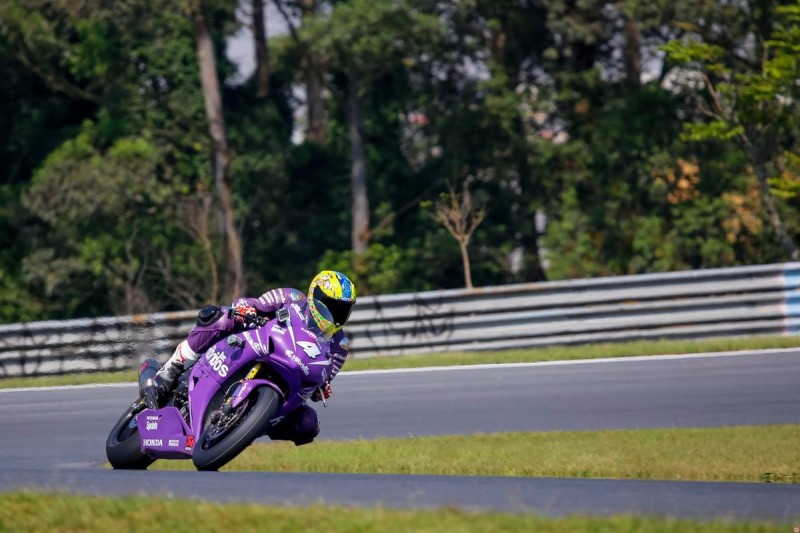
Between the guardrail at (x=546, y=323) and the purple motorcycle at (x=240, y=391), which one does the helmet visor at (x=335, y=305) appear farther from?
the guardrail at (x=546, y=323)

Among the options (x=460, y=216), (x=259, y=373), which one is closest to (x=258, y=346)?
(x=259, y=373)

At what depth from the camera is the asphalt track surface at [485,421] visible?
6.64m

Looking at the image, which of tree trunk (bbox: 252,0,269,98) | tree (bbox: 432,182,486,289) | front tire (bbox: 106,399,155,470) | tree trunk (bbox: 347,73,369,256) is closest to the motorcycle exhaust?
front tire (bbox: 106,399,155,470)

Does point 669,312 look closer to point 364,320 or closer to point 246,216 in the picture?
point 364,320

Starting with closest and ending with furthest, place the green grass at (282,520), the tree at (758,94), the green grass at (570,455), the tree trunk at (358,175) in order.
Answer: the green grass at (282,520), the green grass at (570,455), the tree at (758,94), the tree trunk at (358,175)

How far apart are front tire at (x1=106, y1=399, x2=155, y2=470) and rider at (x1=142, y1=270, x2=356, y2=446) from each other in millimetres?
277

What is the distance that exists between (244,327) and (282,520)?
3404mm

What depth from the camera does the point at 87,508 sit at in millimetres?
6410

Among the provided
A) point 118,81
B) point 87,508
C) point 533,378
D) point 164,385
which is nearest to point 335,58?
point 118,81

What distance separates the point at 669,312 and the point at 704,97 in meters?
10.6

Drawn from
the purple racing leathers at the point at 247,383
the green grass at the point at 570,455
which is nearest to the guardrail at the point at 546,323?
the green grass at the point at 570,455

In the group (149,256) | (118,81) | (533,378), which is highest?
(118,81)

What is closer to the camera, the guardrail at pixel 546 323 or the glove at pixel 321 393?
the glove at pixel 321 393

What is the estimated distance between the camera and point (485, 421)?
12.6 metres
